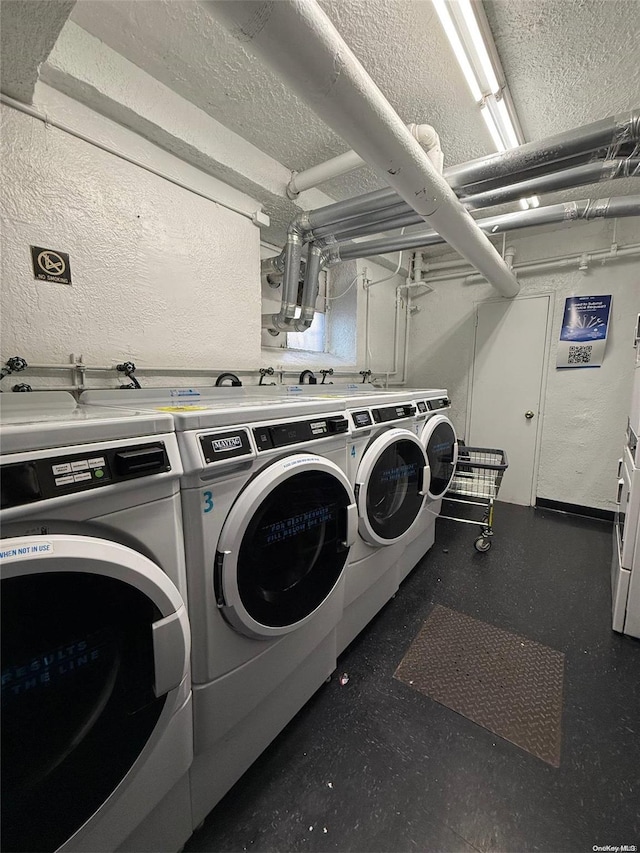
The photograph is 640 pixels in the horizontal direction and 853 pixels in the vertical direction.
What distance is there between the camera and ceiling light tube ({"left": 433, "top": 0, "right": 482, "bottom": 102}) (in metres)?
1.11

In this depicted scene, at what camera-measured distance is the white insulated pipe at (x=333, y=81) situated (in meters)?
0.73

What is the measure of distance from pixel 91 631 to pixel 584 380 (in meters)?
3.66

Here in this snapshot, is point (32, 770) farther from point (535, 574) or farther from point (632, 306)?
point (632, 306)

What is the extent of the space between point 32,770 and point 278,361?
7.58 feet

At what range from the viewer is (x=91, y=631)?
1.98ft

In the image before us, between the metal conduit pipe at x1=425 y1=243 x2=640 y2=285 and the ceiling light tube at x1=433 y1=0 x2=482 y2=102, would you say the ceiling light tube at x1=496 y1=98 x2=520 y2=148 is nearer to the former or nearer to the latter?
the ceiling light tube at x1=433 y1=0 x2=482 y2=102

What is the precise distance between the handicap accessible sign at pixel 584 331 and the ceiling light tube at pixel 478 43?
2070 millimetres

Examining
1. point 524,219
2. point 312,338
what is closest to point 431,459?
point 524,219

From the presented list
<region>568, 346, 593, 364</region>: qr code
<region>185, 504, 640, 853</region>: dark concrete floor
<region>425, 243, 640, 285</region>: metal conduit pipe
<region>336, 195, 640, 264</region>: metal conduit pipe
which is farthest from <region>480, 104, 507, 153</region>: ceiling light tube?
<region>185, 504, 640, 853</region>: dark concrete floor

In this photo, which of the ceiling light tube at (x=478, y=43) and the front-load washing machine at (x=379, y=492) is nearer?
the ceiling light tube at (x=478, y=43)

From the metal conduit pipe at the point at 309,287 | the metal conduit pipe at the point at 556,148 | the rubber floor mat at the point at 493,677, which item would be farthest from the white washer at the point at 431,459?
the metal conduit pipe at the point at 556,148

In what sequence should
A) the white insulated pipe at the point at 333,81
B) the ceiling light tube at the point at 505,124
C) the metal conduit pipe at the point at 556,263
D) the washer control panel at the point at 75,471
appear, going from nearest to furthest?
the washer control panel at the point at 75,471, the white insulated pipe at the point at 333,81, the ceiling light tube at the point at 505,124, the metal conduit pipe at the point at 556,263

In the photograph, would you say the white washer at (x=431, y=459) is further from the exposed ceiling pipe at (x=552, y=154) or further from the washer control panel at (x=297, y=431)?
the exposed ceiling pipe at (x=552, y=154)

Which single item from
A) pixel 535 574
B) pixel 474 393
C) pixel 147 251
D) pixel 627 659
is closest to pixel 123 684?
pixel 147 251
